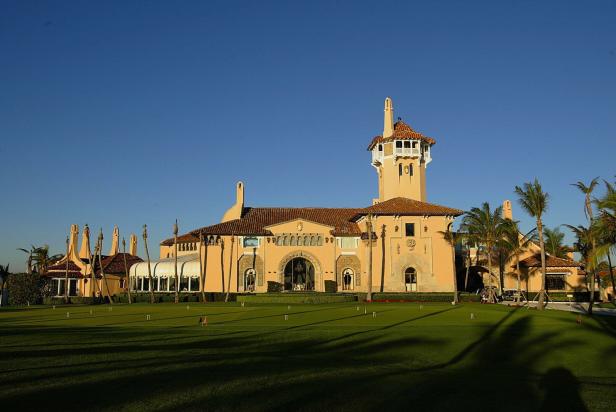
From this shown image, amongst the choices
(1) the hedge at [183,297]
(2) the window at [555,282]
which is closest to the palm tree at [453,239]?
(2) the window at [555,282]

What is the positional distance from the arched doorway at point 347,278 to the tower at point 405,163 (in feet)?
39.0

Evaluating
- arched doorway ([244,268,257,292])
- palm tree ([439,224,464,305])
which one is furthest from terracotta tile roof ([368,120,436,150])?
arched doorway ([244,268,257,292])

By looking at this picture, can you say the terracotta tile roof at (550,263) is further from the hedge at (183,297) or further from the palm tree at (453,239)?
the hedge at (183,297)

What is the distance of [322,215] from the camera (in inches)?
2714

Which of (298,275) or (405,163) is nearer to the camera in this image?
(298,275)

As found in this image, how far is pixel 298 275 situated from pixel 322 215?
8612 mm

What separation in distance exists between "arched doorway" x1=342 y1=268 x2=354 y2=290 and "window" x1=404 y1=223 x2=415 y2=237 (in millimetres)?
7706

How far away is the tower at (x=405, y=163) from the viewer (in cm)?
6956

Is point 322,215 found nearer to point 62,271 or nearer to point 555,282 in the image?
point 555,282

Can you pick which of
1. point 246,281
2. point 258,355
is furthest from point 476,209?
point 258,355

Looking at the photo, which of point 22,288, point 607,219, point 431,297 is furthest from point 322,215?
point 607,219

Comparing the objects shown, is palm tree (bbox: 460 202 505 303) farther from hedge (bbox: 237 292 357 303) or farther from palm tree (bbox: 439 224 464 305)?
hedge (bbox: 237 292 357 303)

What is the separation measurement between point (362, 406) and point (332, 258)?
52.8 metres

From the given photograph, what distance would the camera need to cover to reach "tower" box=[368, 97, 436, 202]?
69562 millimetres
